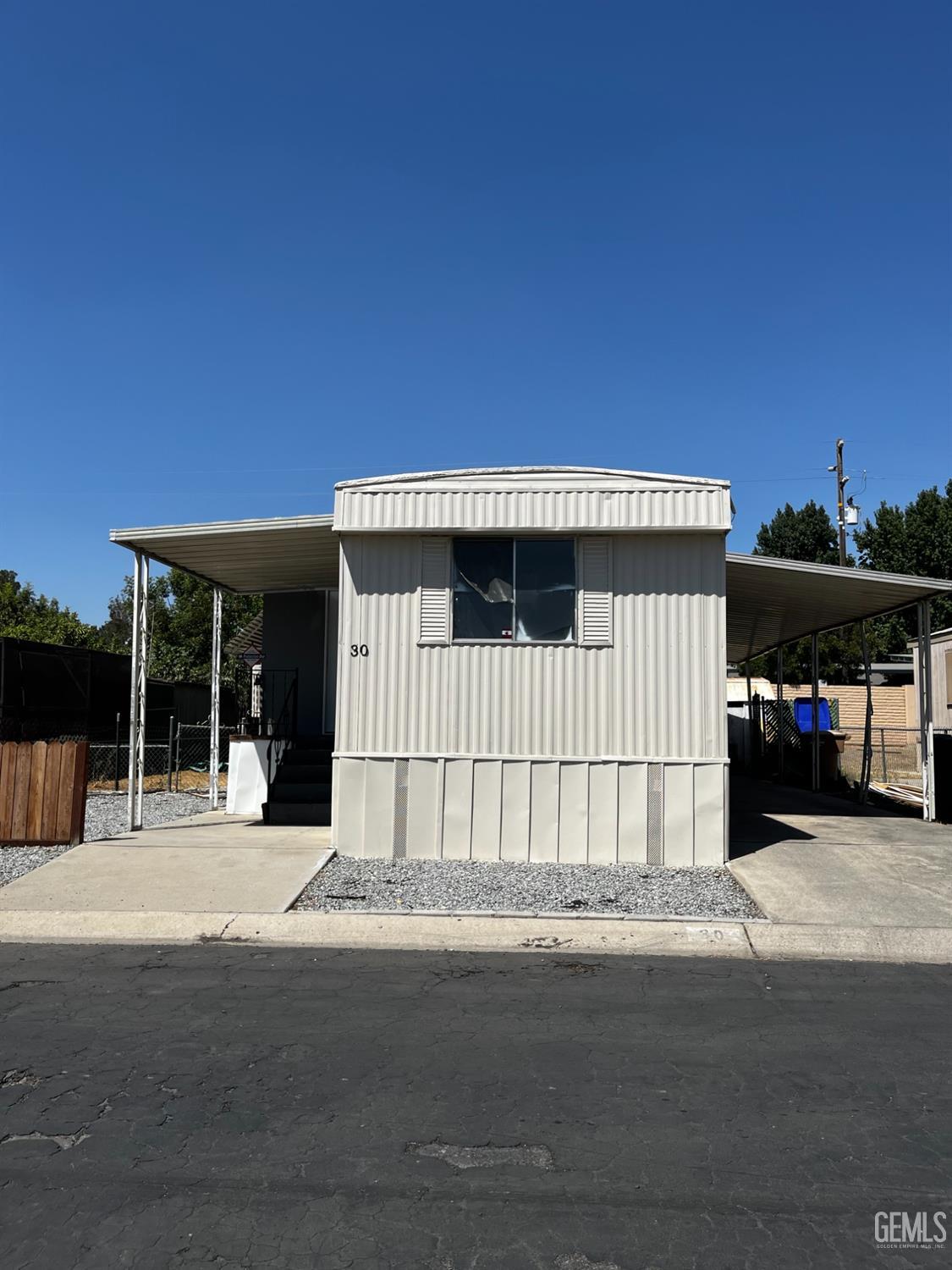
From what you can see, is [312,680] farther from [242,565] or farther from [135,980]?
[135,980]

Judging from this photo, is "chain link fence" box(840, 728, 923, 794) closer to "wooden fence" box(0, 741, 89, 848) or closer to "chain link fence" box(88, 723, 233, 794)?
"chain link fence" box(88, 723, 233, 794)

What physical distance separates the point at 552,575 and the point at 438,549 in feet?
4.35

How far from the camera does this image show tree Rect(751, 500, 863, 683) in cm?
3816

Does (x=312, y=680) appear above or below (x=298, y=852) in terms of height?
above

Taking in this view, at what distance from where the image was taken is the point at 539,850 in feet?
33.8

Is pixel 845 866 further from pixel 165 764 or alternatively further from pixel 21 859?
pixel 165 764

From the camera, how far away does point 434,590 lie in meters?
10.7

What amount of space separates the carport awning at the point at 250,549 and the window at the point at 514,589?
1.77 metres

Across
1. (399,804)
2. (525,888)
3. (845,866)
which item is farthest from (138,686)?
(845,866)

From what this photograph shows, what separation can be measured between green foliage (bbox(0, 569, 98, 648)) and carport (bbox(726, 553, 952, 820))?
76.1ft

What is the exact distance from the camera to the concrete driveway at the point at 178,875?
8.34 metres

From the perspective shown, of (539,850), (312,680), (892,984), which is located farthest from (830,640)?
(892,984)

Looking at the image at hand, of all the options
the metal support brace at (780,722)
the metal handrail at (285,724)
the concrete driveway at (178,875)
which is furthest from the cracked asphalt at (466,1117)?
the metal support brace at (780,722)

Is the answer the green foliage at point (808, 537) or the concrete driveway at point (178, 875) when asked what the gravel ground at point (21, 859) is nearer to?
the concrete driveway at point (178, 875)
